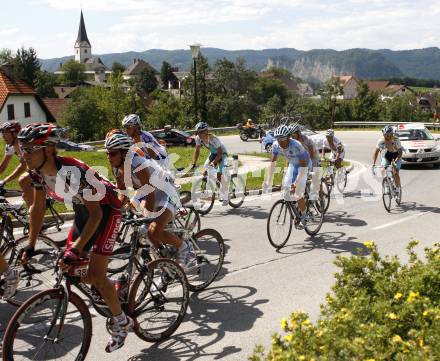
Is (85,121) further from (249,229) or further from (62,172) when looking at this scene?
(62,172)

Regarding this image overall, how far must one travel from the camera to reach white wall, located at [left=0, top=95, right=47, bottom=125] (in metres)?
52.8

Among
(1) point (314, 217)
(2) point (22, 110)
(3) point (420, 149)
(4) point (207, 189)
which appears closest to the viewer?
(1) point (314, 217)

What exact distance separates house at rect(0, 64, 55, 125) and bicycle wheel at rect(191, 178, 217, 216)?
4531 centimetres

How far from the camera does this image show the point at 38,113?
5831 cm

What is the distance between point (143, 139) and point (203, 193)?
12.3 feet

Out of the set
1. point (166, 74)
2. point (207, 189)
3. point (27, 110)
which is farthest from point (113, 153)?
point (166, 74)

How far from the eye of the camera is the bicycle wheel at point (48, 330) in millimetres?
4230

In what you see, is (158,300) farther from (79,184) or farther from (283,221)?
(283,221)

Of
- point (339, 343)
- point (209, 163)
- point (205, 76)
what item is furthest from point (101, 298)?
point (205, 76)

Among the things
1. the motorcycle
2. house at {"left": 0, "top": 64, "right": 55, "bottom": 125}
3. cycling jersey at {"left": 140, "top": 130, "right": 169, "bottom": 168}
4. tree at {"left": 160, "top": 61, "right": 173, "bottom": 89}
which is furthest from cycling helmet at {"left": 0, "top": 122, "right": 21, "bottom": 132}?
tree at {"left": 160, "top": 61, "right": 173, "bottom": 89}

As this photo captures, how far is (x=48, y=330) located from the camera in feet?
15.0

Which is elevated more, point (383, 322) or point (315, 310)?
point (383, 322)

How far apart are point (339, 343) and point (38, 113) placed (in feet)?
196

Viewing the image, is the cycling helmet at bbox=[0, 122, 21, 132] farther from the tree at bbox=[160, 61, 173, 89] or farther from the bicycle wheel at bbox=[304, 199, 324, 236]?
the tree at bbox=[160, 61, 173, 89]
